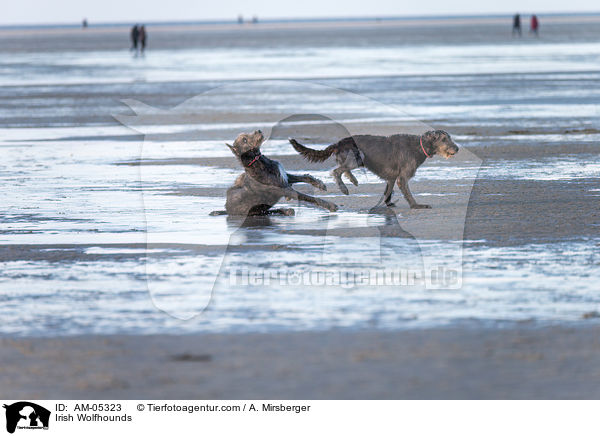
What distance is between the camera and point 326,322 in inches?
315

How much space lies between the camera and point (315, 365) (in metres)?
7.04

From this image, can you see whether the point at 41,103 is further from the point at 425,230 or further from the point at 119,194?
the point at 425,230

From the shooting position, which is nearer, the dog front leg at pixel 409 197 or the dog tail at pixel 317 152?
the dog front leg at pixel 409 197

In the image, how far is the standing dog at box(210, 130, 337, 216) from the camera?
479 inches

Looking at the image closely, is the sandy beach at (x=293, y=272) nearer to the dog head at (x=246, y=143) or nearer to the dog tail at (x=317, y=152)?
the dog tail at (x=317, y=152)

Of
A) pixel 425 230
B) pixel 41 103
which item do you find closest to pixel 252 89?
pixel 41 103

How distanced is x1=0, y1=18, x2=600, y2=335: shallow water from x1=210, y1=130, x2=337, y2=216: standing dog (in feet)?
0.81

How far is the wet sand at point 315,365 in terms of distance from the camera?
259 inches

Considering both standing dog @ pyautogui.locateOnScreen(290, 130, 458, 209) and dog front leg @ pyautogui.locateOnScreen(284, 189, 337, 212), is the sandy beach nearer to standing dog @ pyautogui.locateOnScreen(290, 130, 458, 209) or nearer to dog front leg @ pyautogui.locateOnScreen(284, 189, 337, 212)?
dog front leg @ pyautogui.locateOnScreen(284, 189, 337, 212)

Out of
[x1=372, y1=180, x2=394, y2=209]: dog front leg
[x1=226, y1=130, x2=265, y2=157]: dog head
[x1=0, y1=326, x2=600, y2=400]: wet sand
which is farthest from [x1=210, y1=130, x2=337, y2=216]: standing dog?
[x1=0, y1=326, x2=600, y2=400]: wet sand

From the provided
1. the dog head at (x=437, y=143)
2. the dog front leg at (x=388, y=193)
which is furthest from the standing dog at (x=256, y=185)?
the dog head at (x=437, y=143)

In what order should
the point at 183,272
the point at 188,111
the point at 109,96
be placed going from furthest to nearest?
the point at 109,96
the point at 188,111
the point at 183,272

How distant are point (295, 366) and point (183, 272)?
2.74 m
